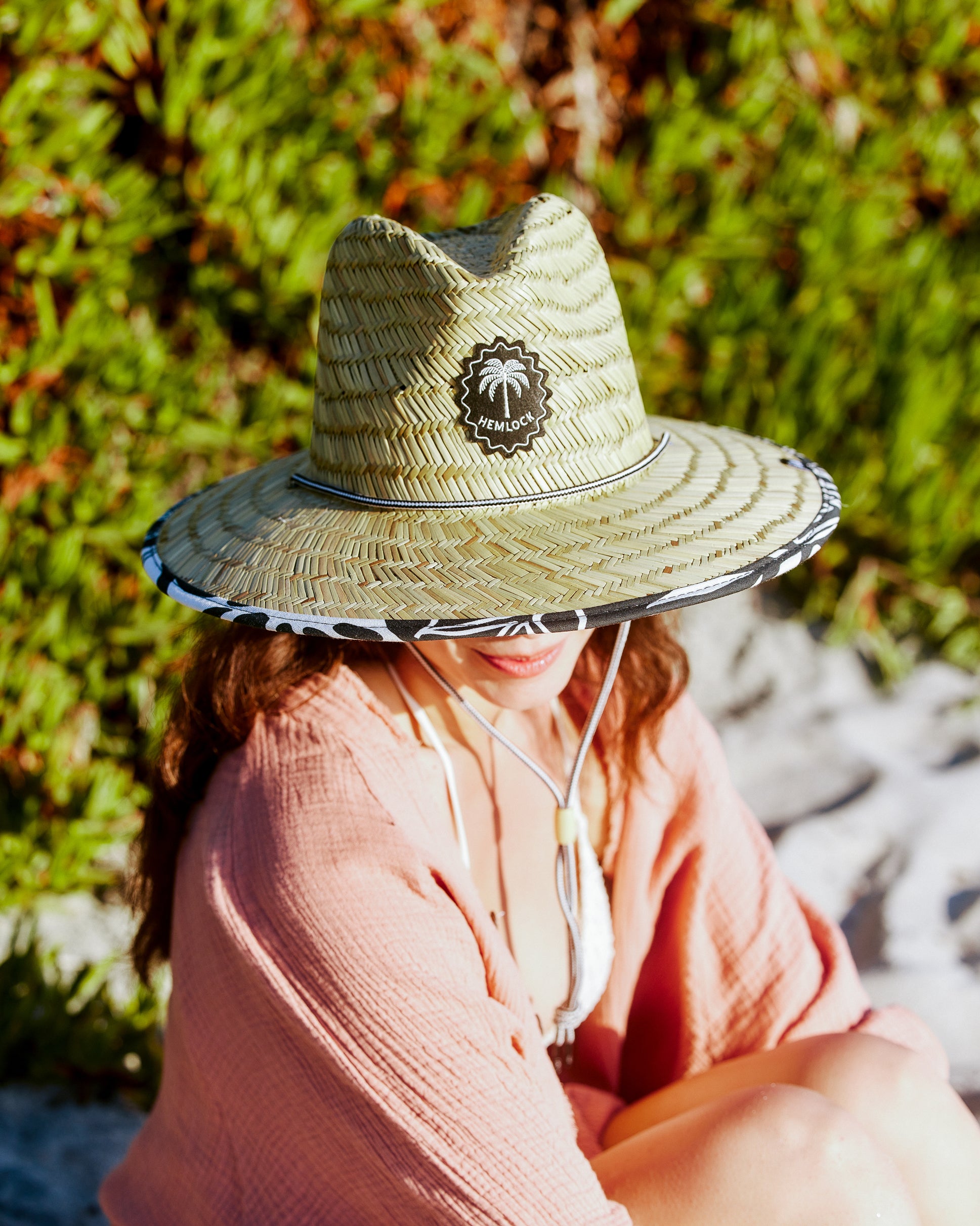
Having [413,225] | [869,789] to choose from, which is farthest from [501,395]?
[869,789]

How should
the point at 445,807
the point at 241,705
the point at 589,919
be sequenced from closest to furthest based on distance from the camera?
1. the point at 241,705
2. the point at 445,807
3. the point at 589,919

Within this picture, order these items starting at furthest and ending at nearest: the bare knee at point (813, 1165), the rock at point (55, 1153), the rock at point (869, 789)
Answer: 1. the rock at point (869, 789)
2. the rock at point (55, 1153)
3. the bare knee at point (813, 1165)

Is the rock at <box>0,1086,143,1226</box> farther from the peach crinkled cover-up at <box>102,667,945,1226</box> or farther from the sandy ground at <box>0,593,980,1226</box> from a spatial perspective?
the peach crinkled cover-up at <box>102,667,945,1226</box>

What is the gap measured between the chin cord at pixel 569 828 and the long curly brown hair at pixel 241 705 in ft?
0.24

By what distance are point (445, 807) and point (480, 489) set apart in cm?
48

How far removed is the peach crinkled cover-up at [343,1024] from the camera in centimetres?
110

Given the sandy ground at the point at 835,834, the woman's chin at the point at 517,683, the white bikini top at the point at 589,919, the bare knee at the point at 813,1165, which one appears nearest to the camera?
the bare knee at the point at 813,1165

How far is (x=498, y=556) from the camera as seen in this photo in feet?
3.67

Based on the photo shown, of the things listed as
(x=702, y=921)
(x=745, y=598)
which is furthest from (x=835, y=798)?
(x=702, y=921)

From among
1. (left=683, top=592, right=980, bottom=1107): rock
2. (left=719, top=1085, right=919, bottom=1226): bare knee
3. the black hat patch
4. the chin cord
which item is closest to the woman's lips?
the chin cord

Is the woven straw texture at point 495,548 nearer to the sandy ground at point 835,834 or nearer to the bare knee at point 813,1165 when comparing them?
the bare knee at point 813,1165

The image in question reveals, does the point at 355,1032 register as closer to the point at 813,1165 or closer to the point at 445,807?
the point at 445,807

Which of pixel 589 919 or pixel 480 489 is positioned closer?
pixel 480 489

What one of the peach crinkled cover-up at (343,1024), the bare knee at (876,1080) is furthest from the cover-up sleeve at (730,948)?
the bare knee at (876,1080)
